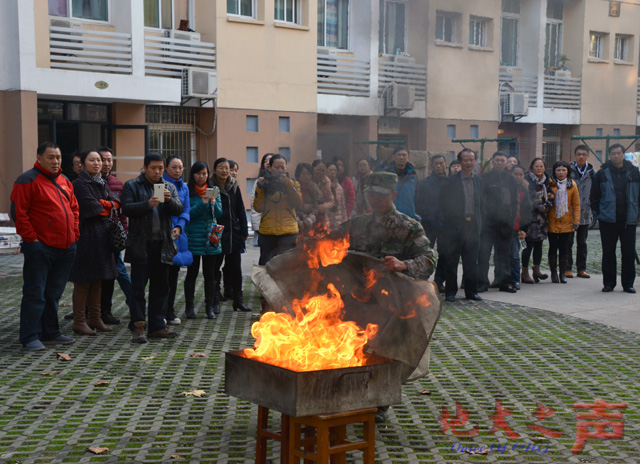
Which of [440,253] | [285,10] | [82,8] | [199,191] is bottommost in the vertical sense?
[440,253]

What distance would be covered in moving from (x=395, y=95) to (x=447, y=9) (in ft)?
8.06

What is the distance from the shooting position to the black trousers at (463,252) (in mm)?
10984

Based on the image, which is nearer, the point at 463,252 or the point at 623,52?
the point at 623,52

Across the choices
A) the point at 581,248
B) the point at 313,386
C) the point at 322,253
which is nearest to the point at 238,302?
the point at 322,253

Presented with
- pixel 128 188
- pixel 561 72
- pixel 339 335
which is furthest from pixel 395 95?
pixel 339 335

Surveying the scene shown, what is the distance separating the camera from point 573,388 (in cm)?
669

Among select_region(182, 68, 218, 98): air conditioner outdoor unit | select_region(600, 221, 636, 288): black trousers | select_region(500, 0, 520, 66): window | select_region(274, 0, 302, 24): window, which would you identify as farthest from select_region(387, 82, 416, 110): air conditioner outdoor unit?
select_region(274, 0, 302, 24): window

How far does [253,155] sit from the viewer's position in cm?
2141

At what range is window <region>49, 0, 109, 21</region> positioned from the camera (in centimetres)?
1862

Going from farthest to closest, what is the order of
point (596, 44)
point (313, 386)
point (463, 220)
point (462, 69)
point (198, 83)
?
1. point (198, 83)
2. point (463, 220)
3. point (596, 44)
4. point (462, 69)
5. point (313, 386)

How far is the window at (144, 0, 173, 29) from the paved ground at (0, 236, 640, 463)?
38.1ft

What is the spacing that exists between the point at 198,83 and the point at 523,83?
14022 mm

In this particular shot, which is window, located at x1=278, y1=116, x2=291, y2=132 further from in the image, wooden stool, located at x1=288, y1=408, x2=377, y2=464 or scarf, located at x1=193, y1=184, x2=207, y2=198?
wooden stool, located at x1=288, y1=408, x2=377, y2=464

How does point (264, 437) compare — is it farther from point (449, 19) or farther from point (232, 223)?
point (232, 223)
